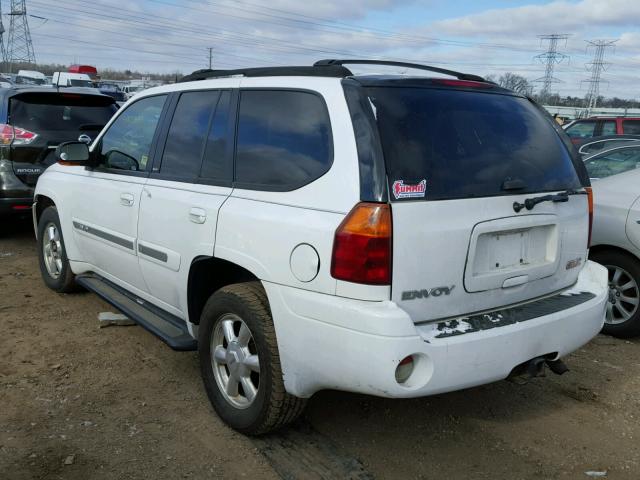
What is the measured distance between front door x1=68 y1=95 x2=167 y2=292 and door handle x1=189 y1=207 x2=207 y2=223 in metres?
0.72

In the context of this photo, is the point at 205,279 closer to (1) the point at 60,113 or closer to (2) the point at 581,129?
(1) the point at 60,113

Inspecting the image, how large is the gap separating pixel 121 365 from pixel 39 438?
0.95m

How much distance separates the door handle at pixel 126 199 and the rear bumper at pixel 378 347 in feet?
5.18

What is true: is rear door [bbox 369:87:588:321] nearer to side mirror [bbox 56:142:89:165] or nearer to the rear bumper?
the rear bumper

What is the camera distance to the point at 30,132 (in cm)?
693

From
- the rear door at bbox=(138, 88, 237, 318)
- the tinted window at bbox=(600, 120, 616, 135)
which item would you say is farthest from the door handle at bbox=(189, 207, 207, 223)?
the tinted window at bbox=(600, 120, 616, 135)

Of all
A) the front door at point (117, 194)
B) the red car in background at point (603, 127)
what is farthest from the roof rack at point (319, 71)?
the red car in background at point (603, 127)

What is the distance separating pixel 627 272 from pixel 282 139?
3.21 metres

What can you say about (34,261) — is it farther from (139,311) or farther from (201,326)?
(201,326)

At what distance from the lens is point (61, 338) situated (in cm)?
448

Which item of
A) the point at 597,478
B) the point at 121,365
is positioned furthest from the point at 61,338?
the point at 597,478

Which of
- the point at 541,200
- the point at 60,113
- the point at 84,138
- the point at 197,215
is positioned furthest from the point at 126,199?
the point at 60,113

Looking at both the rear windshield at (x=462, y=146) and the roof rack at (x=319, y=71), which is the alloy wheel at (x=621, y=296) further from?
the roof rack at (x=319, y=71)

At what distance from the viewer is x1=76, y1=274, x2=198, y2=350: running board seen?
3.53 m
